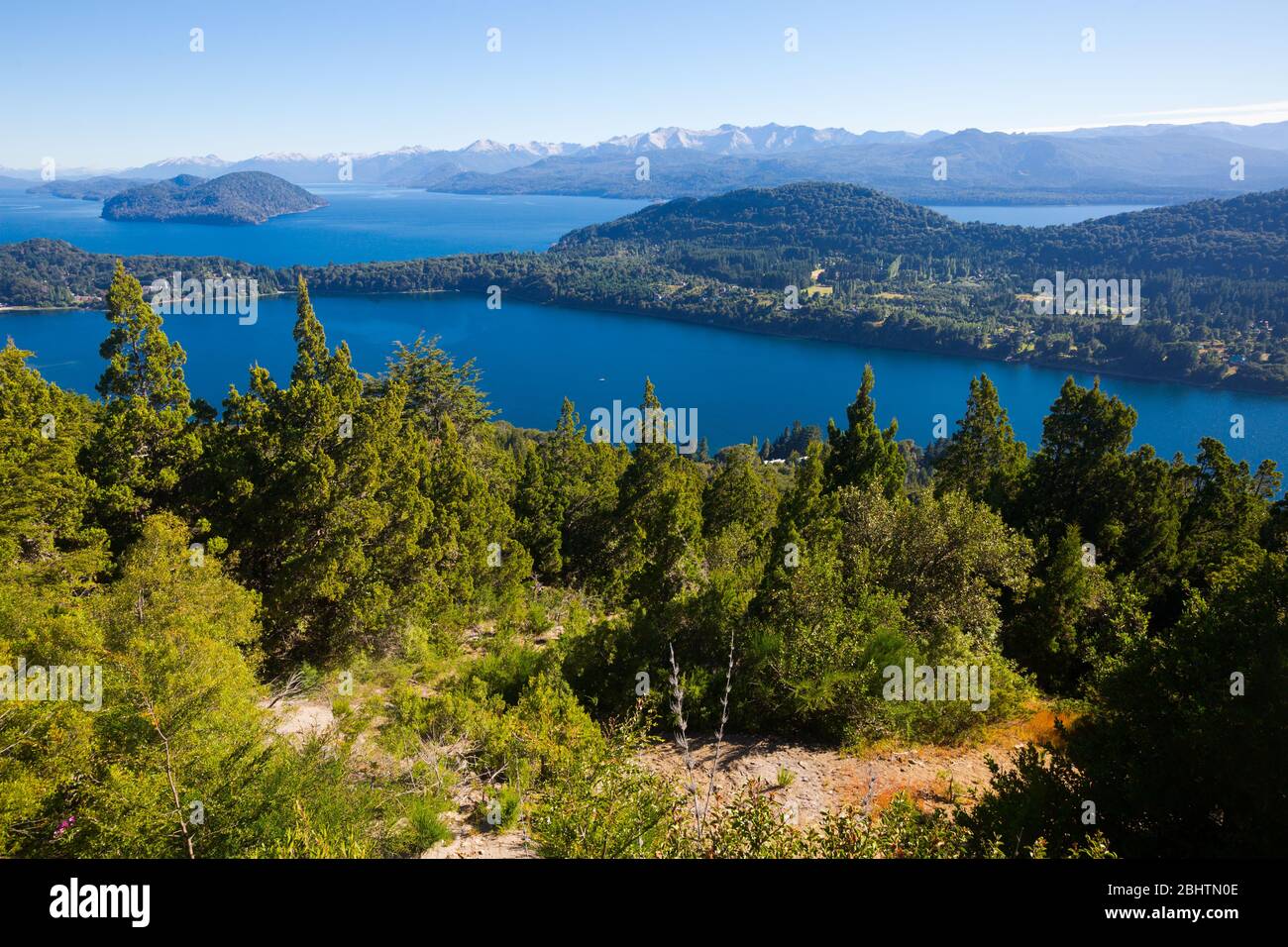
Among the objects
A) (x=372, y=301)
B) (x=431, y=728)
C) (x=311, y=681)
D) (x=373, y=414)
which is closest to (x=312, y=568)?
(x=311, y=681)

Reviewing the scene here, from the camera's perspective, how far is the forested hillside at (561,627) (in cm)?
770

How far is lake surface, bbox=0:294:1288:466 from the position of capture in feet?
335

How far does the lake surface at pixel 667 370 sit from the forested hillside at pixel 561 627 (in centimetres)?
7796

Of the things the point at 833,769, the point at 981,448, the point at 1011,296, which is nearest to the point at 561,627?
the point at 833,769

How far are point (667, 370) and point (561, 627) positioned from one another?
112 m

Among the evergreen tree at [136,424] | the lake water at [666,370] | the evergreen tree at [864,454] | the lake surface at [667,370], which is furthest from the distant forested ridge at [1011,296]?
the evergreen tree at [136,424]

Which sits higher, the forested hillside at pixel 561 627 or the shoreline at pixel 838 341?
the shoreline at pixel 838 341

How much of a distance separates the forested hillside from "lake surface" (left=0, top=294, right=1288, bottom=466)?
78.0 m

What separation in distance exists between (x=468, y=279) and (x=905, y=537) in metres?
193

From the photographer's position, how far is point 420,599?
1780 centimetres

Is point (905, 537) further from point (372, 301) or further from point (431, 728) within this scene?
point (372, 301)

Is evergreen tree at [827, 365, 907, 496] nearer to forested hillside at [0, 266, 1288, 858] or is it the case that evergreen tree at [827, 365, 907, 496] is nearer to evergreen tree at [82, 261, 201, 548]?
forested hillside at [0, 266, 1288, 858]

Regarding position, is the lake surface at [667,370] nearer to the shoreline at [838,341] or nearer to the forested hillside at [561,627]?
the shoreline at [838,341]

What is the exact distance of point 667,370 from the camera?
425 feet
